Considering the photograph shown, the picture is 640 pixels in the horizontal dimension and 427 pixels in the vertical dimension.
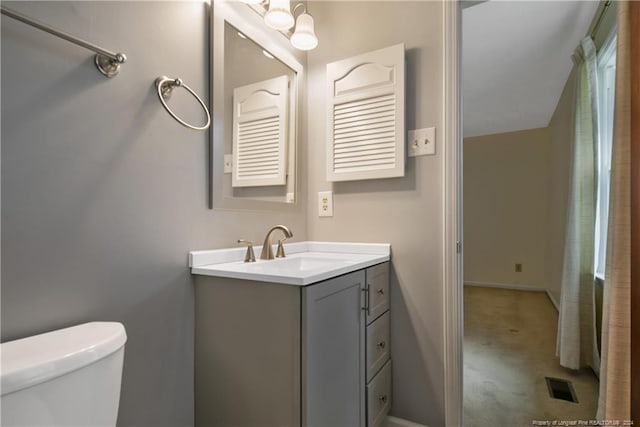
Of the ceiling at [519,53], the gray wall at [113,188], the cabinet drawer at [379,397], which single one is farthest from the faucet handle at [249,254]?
the ceiling at [519,53]

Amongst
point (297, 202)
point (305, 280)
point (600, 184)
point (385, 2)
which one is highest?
point (385, 2)

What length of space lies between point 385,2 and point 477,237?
12.9ft

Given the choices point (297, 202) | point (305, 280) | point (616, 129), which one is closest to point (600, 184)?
point (616, 129)

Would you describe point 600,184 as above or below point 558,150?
below

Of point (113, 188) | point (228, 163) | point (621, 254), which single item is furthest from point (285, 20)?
point (621, 254)

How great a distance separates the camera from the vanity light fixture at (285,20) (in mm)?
1304

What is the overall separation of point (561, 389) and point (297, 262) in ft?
5.98

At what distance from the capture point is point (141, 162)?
0.95 meters

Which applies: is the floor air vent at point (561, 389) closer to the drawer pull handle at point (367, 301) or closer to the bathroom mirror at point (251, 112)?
the drawer pull handle at point (367, 301)

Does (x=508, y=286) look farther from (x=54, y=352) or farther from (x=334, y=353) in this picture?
(x=54, y=352)

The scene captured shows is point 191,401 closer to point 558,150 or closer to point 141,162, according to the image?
point 141,162

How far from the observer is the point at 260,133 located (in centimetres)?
146

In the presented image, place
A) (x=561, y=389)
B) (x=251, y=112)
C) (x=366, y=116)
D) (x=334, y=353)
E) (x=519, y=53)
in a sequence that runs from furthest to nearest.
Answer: (x=519, y=53), (x=561, y=389), (x=366, y=116), (x=251, y=112), (x=334, y=353)

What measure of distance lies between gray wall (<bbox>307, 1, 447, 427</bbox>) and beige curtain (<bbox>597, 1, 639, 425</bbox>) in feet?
2.03
